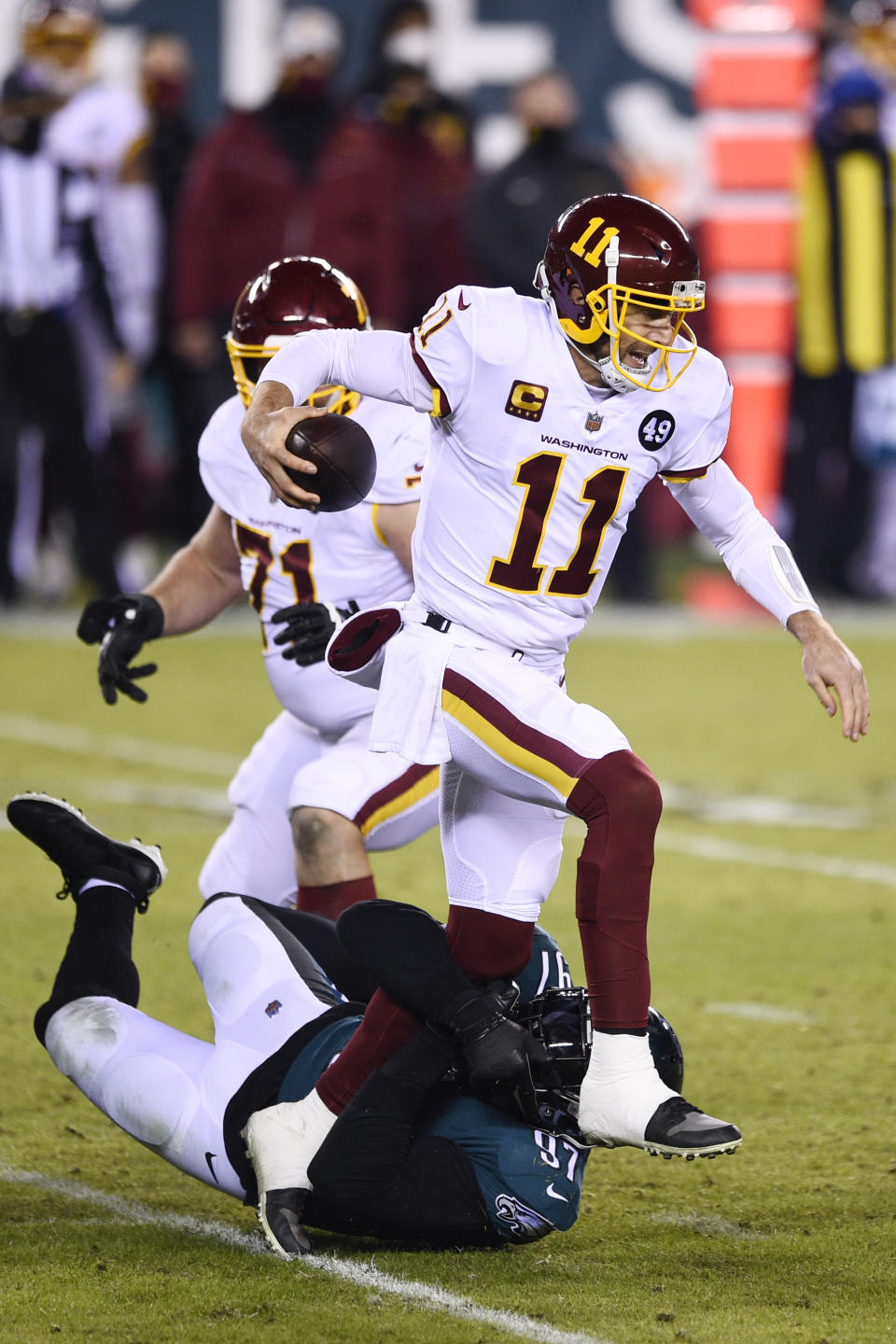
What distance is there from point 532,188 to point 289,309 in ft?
20.4

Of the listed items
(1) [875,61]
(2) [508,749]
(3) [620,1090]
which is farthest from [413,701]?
(1) [875,61]

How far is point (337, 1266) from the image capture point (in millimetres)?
3191

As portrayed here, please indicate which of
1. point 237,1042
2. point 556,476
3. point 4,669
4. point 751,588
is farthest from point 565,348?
point 4,669

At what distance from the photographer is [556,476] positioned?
347cm

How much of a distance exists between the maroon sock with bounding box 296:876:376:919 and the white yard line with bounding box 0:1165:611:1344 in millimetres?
759

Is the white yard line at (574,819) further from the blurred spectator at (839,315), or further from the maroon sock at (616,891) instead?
the blurred spectator at (839,315)

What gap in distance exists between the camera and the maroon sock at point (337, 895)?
4070 millimetres

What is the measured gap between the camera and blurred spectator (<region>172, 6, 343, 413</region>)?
10.2m

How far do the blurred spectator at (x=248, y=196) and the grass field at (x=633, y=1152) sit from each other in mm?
2799

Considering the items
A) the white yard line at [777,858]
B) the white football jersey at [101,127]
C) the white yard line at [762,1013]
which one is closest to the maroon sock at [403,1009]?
the white yard line at [762,1013]

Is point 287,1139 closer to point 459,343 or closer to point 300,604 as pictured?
point 300,604

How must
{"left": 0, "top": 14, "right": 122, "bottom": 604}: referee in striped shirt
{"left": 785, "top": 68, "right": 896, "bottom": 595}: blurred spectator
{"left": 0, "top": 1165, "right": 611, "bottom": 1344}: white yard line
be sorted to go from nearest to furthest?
{"left": 0, "top": 1165, "right": 611, "bottom": 1344}: white yard line
{"left": 0, "top": 14, "right": 122, "bottom": 604}: referee in striped shirt
{"left": 785, "top": 68, "right": 896, "bottom": 595}: blurred spectator

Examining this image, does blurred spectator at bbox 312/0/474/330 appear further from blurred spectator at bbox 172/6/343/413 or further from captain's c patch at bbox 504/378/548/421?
captain's c patch at bbox 504/378/548/421

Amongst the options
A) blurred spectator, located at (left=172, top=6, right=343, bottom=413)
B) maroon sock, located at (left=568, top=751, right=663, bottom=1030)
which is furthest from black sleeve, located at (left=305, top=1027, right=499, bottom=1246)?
blurred spectator, located at (left=172, top=6, right=343, bottom=413)
